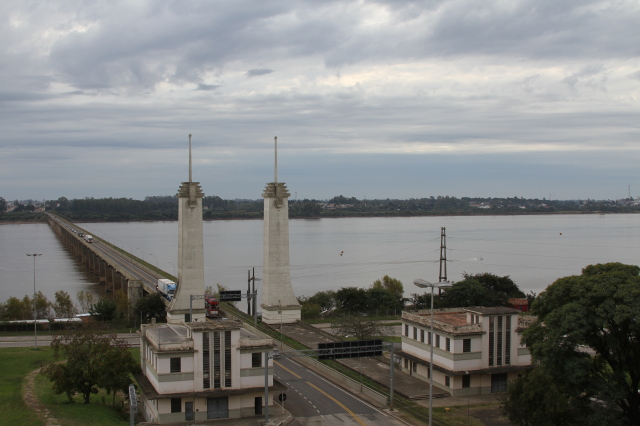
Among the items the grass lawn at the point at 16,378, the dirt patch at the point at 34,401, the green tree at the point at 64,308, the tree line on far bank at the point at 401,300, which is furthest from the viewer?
the green tree at the point at 64,308

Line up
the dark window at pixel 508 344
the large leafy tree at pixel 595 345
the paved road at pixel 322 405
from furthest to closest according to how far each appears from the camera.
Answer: the dark window at pixel 508 344 → the paved road at pixel 322 405 → the large leafy tree at pixel 595 345

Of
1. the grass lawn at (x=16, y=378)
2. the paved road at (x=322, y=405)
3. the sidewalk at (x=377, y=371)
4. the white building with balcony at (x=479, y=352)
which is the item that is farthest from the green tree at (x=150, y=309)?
the white building with balcony at (x=479, y=352)

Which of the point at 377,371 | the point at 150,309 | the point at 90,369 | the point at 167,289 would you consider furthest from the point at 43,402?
the point at 167,289

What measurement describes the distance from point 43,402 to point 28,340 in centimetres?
2180

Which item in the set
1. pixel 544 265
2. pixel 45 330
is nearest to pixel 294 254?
pixel 544 265

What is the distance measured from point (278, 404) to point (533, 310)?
13.5m

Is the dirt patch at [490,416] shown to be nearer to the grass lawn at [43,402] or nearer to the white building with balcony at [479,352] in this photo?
the white building with balcony at [479,352]

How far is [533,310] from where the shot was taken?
32000mm

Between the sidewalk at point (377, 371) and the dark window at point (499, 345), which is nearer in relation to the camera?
the sidewalk at point (377, 371)

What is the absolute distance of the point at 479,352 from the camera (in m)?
36.2

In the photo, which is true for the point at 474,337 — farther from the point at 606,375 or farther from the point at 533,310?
the point at 606,375

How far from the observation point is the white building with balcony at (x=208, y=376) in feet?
101

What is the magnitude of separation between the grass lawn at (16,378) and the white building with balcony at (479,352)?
20725 mm

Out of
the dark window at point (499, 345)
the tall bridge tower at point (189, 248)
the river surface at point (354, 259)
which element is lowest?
the river surface at point (354, 259)
